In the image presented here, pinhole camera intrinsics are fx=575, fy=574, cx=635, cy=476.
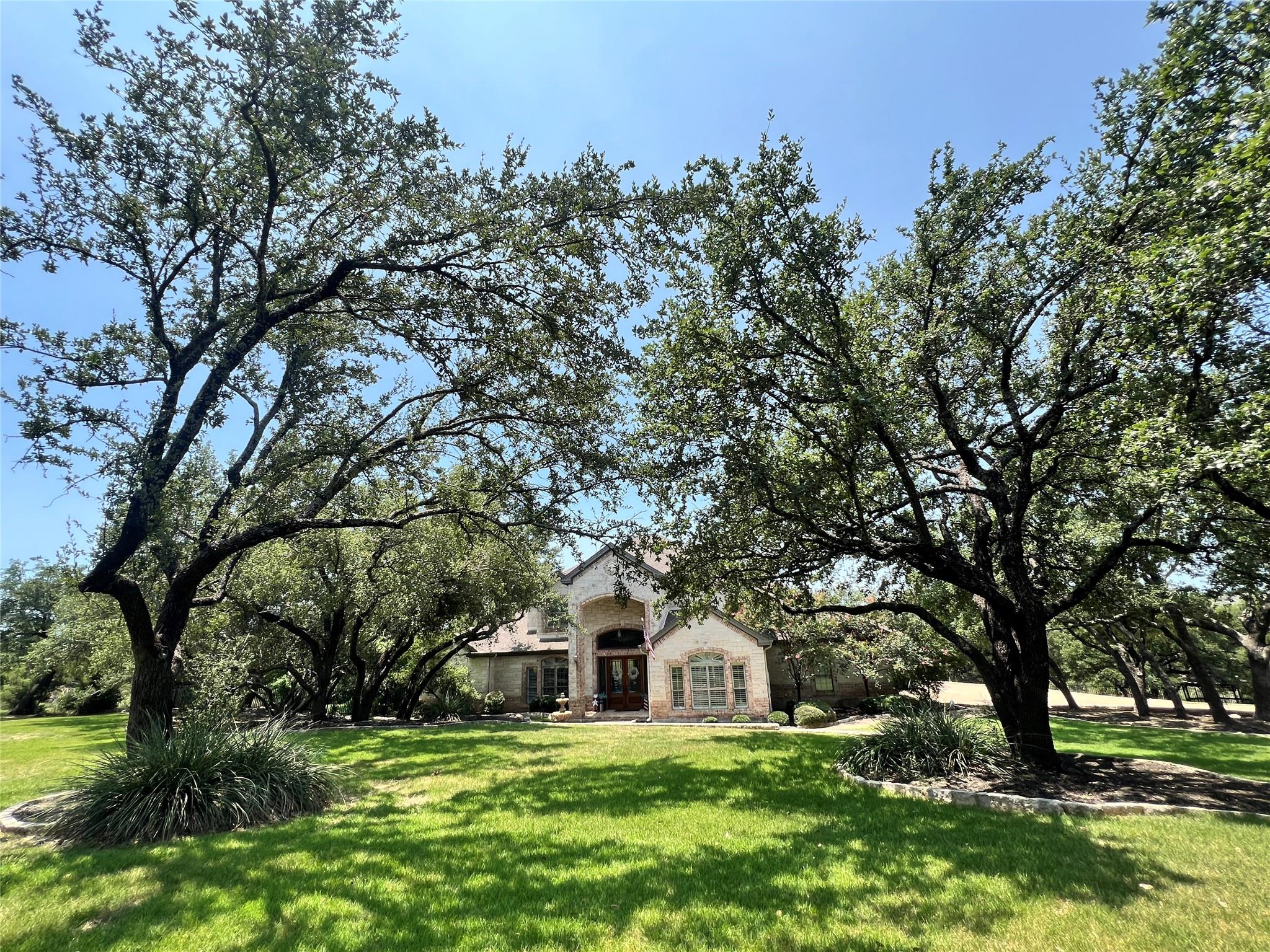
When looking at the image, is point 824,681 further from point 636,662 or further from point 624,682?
point 624,682

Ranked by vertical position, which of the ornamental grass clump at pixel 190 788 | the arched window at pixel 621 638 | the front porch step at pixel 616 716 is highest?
the arched window at pixel 621 638

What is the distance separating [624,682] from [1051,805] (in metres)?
21.6

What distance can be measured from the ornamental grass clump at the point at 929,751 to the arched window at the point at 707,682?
13.1 meters

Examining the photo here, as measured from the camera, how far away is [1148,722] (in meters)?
21.6

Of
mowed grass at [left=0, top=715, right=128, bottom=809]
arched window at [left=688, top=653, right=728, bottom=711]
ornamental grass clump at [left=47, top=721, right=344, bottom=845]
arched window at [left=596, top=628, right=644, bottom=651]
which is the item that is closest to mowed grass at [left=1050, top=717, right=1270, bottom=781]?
arched window at [left=688, top=653, right=728, bottom=711]

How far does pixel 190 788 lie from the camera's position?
24.3 ft

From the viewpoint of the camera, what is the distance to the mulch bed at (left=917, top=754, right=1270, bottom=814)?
802 cm

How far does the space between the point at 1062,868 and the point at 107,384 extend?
45.1 feet

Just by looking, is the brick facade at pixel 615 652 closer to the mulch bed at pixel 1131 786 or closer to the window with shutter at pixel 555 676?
the window with shutter at pixel 555 676

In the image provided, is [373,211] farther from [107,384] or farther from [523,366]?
[107,384]

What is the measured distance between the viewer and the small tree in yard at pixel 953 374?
841cm

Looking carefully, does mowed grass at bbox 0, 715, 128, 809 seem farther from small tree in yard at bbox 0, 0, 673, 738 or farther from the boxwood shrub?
the boxwood shrub

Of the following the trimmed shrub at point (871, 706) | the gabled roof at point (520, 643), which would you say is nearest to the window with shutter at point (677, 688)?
the gabled roof at point (520, 643)

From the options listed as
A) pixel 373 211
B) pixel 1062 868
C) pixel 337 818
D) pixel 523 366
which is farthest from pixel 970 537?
pixel 373 211
